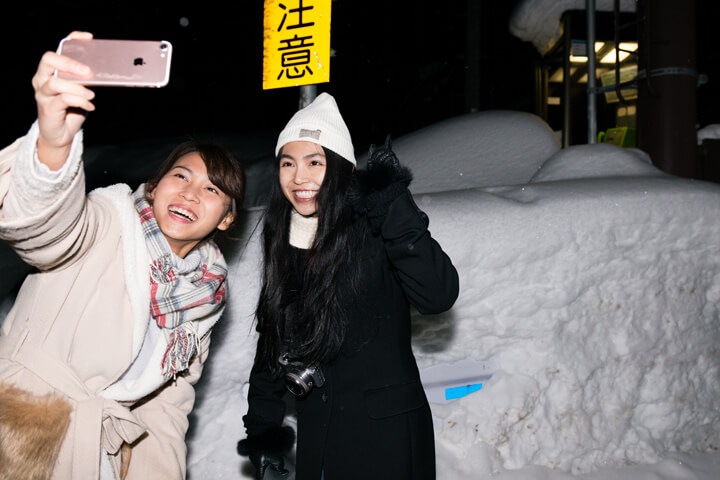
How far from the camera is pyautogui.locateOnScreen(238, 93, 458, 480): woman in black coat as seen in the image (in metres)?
1.44

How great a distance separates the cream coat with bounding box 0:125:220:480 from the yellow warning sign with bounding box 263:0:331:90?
257 cm

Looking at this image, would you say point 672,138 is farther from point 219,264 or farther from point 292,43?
point 219,264

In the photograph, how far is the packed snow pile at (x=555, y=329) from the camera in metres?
2.54

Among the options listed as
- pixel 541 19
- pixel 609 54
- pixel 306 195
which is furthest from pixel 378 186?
pixel 609 54

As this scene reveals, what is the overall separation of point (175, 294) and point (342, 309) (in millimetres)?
524

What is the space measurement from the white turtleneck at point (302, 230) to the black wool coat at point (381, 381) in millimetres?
216

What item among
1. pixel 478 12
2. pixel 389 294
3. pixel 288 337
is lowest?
pixel 288 337

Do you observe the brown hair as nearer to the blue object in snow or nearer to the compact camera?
the compact camera

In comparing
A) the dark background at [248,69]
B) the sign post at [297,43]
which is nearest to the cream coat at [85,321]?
the sign post at [297,43]

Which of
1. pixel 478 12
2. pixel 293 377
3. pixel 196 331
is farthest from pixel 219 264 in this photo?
pixel 478 12

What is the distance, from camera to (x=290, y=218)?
69.6 inches

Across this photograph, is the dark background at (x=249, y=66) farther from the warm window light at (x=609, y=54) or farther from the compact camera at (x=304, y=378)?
the compact camera at (x=304, y=378)

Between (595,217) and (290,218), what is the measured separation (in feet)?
5.83

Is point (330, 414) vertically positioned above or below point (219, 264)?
below
